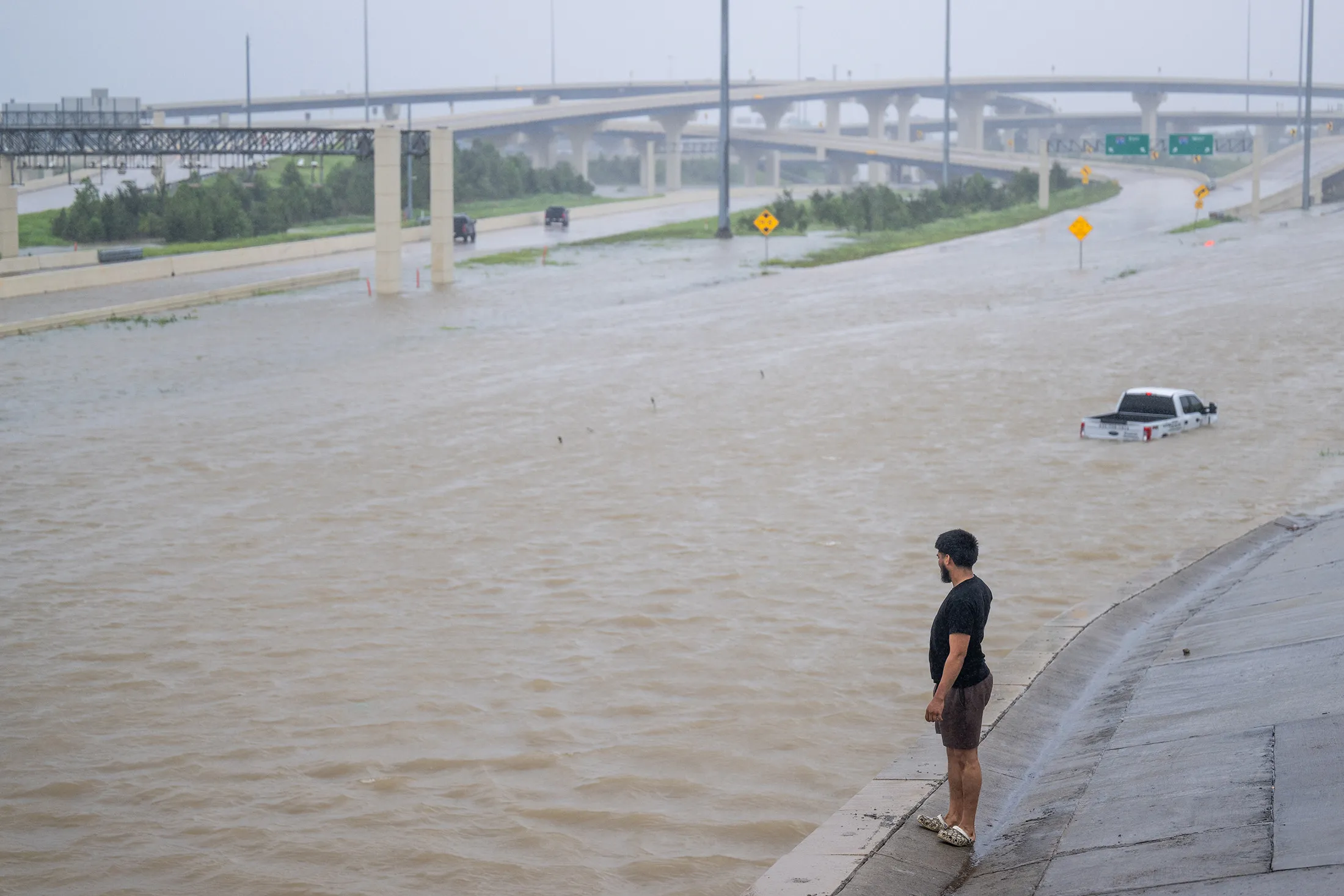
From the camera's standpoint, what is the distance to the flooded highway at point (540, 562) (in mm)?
11117

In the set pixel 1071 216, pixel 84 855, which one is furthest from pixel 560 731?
pixel 1071 216

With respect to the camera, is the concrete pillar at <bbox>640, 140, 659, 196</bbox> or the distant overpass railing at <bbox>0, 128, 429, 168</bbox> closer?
the distant overpass railing at <bbox>0, 128, 429, 168</bbox>

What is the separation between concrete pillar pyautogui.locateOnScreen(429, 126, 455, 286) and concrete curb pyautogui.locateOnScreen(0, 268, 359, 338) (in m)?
5.29

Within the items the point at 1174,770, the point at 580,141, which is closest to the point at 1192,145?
the point at 580,141

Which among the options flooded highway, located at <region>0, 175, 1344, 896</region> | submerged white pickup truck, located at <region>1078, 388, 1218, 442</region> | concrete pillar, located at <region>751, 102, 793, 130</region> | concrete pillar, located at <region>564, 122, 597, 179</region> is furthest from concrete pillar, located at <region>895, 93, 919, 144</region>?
submerged white pickup truck, located at <region>1078, 388, 1218, 442</region>

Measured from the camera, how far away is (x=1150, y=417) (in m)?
26.9

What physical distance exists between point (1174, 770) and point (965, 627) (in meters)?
1.93

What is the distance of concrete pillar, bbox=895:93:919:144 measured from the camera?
606 feet

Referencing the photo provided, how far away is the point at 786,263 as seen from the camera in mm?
65938

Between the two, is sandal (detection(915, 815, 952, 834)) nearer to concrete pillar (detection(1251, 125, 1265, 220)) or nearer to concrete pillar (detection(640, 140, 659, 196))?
concrete pillar (detection(1251, 125, 1265, 220))

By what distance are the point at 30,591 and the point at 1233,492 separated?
16.5 meters

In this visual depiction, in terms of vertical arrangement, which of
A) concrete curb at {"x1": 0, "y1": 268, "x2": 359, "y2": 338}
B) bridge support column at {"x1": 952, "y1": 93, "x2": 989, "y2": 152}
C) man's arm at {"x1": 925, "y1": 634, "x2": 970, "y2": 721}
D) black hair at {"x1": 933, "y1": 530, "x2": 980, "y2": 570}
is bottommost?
A: man's arm at {"x1": 925, "y1": 634, "x2": 970, "y2": 721}

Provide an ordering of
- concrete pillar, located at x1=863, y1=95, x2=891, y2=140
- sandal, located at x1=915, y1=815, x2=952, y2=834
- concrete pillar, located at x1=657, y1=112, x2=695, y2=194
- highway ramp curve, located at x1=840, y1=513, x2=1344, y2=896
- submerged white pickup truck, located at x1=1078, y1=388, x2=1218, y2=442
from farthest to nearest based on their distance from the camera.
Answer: concrete pillar, located at x1=863, y1=95, x2=891, y2=140, concrete pillar, located at x1=657, y1=112, x2=695, y2=194, submerged white pickup truck, located at x1=1078, y1=388, x2=1218, y2=442, sandal, located at x1=915, y1=815, x2=952, y2=834, highway ramp curve, located at x1=840, y1=513, x2=1344, y2=896

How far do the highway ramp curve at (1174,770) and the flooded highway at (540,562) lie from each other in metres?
1.38
